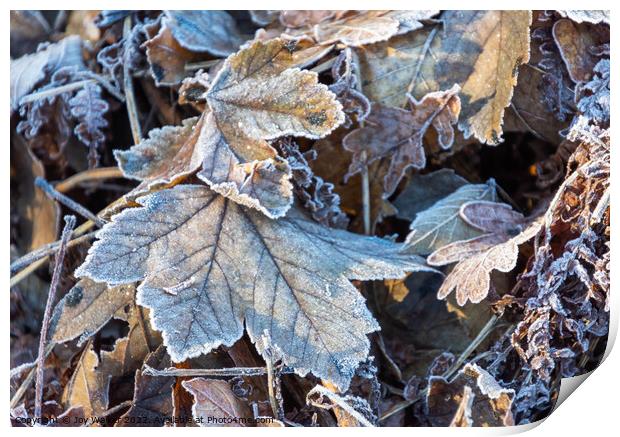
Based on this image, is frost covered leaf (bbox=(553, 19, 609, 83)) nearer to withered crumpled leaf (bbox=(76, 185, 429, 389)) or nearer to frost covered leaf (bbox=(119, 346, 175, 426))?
withered crumpled leaf (bbox=(76, 185, 429, 389))

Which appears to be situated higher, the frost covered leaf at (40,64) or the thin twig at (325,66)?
the frost covered leaf at (40,64)

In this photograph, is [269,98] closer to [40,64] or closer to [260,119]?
[260,119]

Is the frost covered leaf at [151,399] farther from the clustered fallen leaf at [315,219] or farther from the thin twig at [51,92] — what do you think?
the thin twig at [51,92]

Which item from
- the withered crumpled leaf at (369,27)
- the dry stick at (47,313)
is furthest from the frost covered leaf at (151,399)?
the withered crumpled leaf at (369,27)

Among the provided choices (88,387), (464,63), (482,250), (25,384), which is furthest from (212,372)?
(464,63)
